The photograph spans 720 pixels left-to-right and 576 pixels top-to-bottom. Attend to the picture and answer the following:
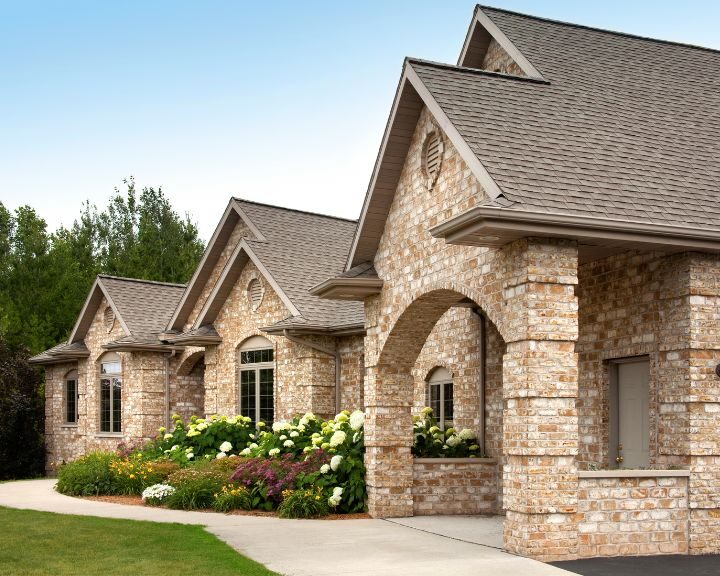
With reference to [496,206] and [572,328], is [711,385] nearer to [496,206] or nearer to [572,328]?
[572,328]

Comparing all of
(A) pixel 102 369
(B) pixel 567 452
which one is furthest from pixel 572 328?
(A) pixel 102 369

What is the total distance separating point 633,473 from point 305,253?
12590mm

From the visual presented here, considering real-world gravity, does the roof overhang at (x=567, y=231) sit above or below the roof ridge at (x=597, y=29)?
below

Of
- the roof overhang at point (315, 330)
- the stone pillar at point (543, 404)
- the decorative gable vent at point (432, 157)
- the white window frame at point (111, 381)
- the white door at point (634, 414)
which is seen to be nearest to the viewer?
the stone pillar at point (543, 404)

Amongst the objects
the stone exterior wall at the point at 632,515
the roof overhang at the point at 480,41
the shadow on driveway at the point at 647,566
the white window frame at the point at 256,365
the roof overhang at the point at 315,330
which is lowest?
the shadow on driveway at the point at 647,566

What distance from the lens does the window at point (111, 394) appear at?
27562mm

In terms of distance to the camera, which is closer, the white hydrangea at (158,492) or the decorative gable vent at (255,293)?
the white hydrangea at (158,492)

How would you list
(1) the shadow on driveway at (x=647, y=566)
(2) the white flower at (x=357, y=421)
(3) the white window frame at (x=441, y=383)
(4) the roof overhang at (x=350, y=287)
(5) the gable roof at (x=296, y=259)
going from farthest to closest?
(5) the gable roof at (x=296, y=259), (3) the white window frame at (x=441, y=383), (2) the white flower at (x=357, y=421), (4) the roof overhang at (x=350, y=287), (1) the shadow on driveway at (x=647, y=566)

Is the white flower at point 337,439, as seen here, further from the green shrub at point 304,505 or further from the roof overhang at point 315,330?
the roof overhang at point 315,330

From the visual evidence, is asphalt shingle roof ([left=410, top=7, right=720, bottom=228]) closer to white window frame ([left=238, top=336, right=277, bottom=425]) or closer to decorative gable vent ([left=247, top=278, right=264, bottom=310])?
decorative gable vent ([left=247, top=278, right=264, bottom=310])

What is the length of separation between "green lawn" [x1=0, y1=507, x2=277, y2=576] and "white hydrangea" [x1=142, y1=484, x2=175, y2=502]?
2388mm

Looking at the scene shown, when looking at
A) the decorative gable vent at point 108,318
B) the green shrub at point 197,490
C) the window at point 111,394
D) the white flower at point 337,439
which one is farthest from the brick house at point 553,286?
the decorative gable vent at point 108,318

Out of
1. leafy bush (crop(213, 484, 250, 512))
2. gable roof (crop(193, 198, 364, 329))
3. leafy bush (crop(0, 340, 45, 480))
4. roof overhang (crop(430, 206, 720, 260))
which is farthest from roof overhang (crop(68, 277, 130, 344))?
roof overhang (crop(430, 206, 720, 260))

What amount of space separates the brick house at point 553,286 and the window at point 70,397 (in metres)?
13.9
